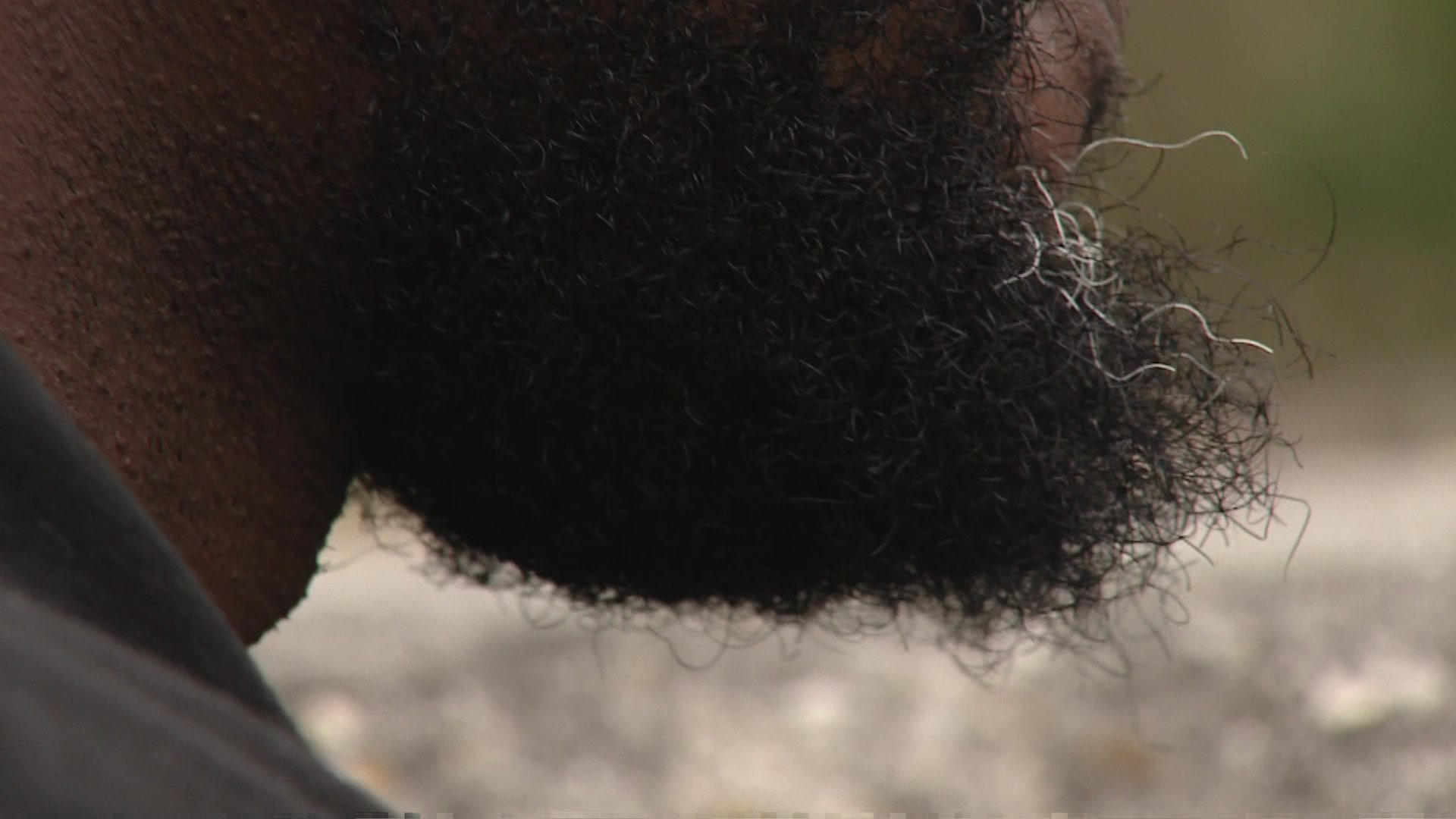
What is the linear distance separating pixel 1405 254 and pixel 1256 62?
2.66ft

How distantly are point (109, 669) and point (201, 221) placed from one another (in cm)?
49

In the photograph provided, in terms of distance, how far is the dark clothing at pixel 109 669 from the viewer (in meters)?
0.59

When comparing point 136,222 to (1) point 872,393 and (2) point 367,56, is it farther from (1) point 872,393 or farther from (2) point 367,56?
(1) point 872,393

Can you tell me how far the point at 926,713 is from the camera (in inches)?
112

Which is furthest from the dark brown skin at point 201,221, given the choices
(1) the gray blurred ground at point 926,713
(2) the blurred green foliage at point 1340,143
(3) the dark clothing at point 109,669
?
(2) the blurred green foliage at point 1340,143

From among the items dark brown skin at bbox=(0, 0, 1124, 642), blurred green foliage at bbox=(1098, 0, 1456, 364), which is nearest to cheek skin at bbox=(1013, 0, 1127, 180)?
dark brown skin at bbox=(0, 0, 1124, 642)

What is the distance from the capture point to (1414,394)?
14.9ft

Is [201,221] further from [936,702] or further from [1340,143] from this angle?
[1340,143]

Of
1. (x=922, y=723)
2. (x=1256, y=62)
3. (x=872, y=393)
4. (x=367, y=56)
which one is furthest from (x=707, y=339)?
(x=1256, y=62)

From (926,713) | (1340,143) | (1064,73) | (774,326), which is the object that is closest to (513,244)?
(774,326)

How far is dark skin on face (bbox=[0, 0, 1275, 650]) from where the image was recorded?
1.00m

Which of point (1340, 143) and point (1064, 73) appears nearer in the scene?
point (1064, 73)

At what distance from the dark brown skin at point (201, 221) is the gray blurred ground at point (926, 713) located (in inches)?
60.9

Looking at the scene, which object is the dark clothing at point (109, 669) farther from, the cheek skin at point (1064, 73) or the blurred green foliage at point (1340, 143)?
the blurred green foliage at point (1340, 143)
